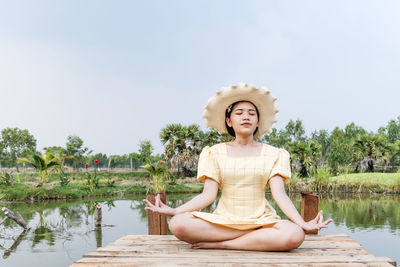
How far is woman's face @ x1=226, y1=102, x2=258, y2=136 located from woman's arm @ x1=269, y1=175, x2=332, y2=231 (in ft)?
1.24

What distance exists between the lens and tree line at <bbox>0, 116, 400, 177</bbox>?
22.4 meters

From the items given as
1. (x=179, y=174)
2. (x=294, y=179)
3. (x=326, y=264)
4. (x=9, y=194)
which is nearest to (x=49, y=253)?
(x=326, y=264)

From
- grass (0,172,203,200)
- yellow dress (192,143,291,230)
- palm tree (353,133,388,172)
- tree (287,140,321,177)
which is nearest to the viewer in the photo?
yellow dress (192,143,291,230)

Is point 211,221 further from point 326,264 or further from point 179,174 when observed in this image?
Result: point 179,174

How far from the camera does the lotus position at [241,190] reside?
6.70 feet

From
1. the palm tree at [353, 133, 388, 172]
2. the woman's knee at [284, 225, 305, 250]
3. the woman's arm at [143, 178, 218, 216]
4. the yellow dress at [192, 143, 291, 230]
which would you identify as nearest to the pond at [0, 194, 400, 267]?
the woman's arm at [143, 178, 218, 216]

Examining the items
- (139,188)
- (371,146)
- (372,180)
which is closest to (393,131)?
(371,146)

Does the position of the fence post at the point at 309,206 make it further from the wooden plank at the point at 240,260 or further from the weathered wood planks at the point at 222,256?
the wooden plank at the point at 240,260

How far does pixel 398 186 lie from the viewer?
50.6 ft

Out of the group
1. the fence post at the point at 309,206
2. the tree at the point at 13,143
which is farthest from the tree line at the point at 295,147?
the fence post at the point at 309,206

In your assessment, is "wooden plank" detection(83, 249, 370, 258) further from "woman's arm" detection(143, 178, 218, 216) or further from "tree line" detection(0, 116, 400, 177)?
"tree line" detection(0, 116, 400, 177)

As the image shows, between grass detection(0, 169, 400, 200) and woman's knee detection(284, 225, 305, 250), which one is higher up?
woman's knee detection(284, 225, 305, 250)

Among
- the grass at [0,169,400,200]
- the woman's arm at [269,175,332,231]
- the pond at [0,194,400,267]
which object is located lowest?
the pond at [0,194,400,267]

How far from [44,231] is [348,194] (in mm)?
12976
